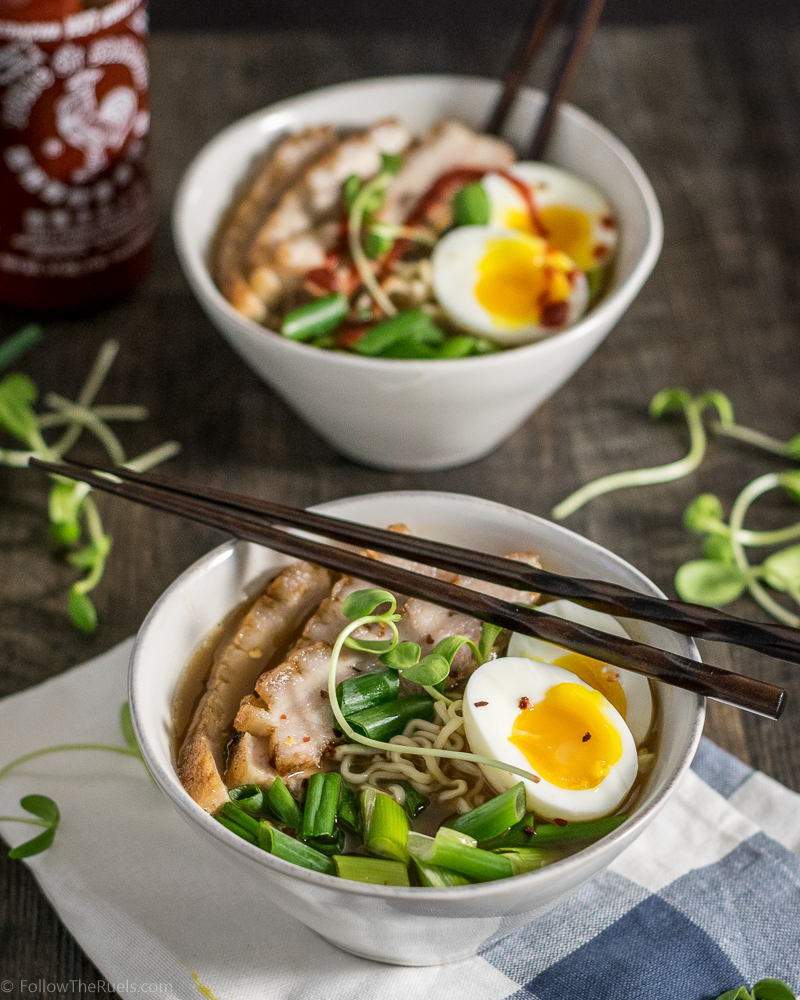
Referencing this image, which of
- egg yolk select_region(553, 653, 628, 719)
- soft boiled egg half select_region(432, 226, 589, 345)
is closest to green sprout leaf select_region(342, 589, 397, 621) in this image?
egg yolk select_region(553, 653, 628, 719)

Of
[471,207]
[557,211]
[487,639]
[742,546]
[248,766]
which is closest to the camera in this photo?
[248,766]

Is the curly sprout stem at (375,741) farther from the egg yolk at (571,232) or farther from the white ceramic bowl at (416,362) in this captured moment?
the egg yolk at (571,232)

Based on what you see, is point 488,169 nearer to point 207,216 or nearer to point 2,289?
point 207,216

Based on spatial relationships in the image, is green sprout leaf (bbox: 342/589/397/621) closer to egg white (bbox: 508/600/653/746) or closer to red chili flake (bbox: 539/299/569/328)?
egg white (bbox: 508/600/653/746)

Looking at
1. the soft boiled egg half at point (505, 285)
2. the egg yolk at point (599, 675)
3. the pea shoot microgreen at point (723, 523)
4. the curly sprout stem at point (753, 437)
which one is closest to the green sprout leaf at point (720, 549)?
the pea shoot microgreen at point (723, 523)

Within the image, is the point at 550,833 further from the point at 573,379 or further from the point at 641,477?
the point at 573,379

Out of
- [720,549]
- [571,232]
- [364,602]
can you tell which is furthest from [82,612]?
[571,232]
